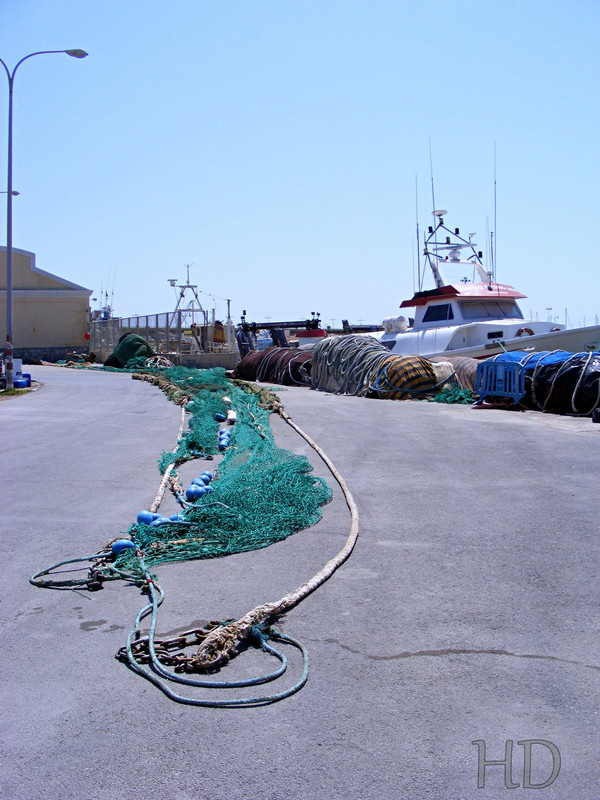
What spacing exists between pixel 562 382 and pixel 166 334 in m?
21.6

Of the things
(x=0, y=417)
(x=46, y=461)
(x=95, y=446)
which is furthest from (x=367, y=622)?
(x=0, y=417)

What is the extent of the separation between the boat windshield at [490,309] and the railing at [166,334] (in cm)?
1249

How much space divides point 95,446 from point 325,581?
5750 mm

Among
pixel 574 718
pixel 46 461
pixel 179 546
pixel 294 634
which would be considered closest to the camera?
pixel 574 718

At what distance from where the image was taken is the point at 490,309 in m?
23.4

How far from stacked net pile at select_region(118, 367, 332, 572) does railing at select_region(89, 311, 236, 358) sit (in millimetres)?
21911

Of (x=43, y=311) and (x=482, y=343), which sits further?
(x=43, y=311)

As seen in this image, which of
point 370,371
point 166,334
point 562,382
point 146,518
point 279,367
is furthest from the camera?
point 166,334

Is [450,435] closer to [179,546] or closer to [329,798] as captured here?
[179,546]

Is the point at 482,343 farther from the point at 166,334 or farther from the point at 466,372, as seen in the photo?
the point at 166,334

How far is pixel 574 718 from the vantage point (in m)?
3.03

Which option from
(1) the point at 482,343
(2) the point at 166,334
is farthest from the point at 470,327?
(2) the point at 166,334

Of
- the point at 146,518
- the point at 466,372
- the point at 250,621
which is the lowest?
the point at 250,621

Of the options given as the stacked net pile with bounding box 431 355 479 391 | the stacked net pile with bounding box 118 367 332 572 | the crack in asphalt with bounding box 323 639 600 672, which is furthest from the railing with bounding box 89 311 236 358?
the crack in asphalt with bounding box 323 639 600 672
